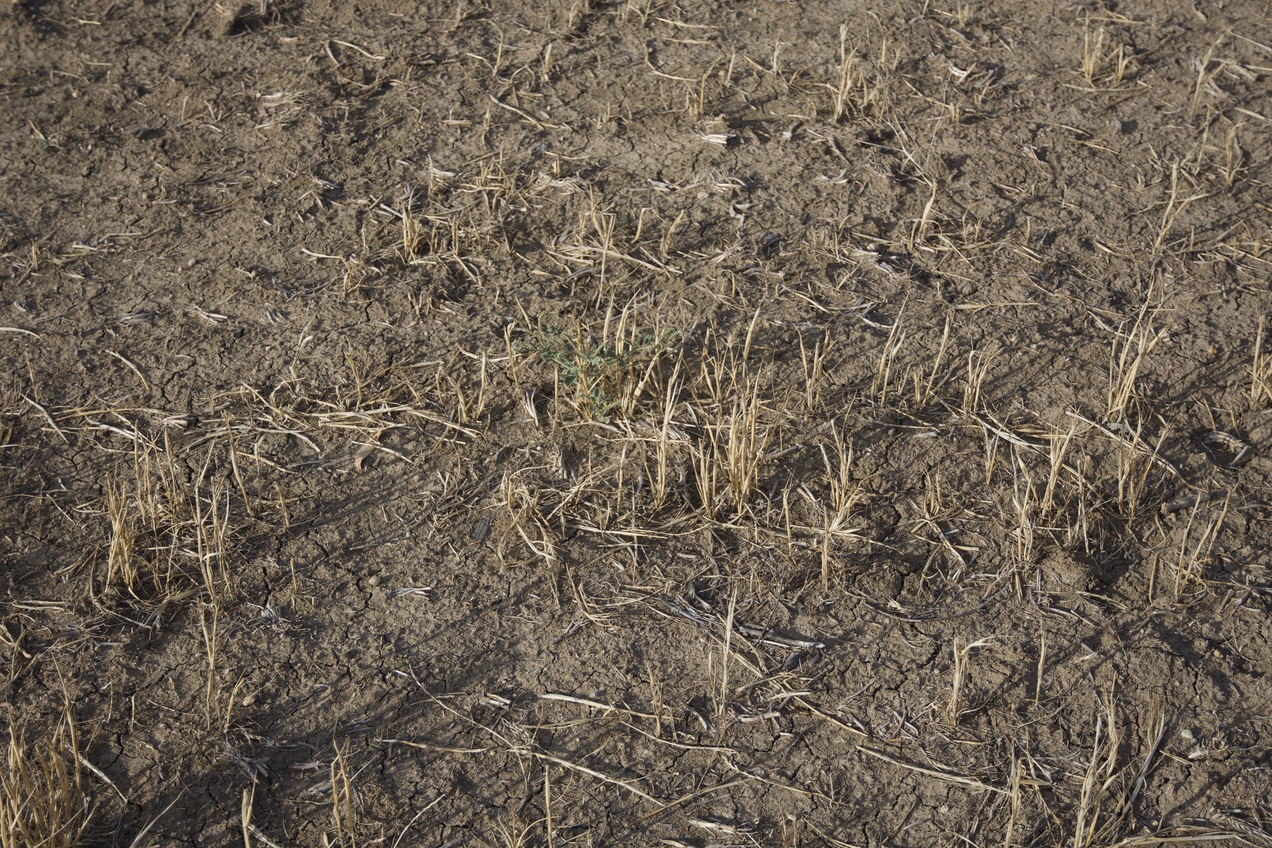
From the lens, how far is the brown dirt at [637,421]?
3.12 metres

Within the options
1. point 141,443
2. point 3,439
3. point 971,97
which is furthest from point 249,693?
point 971,97

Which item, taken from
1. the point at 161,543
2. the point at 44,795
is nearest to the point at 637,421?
the point at 161,543

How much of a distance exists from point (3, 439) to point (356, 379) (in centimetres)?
115

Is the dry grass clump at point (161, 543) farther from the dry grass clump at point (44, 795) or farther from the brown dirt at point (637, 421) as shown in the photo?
the dry grass clump at point (44, 795)

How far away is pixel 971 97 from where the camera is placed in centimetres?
522

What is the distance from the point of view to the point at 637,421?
3896 mm

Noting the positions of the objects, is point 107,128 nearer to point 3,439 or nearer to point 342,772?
point 3,439

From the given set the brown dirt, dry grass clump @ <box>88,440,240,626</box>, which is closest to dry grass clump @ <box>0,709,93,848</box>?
the brown dirt

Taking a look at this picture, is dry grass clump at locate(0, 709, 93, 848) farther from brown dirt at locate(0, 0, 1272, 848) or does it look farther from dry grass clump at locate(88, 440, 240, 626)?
dry grass clump at locate(88, 440, 240, 626)

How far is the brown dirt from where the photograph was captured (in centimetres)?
312

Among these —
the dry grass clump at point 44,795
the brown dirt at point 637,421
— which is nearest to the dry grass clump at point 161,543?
the brown dirt at point 637,421

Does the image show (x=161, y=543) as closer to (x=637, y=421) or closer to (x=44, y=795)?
(x=44, y=795)

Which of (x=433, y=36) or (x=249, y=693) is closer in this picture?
(x=249, y=693)

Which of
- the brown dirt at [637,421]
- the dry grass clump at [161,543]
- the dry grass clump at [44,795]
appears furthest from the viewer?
the dry grass clump at [161,543]
